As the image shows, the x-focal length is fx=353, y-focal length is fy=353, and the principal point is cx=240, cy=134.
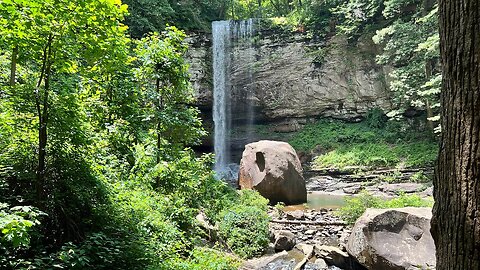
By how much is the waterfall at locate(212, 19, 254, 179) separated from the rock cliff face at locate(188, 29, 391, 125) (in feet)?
1.01

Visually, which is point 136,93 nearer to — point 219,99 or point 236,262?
point 236,262

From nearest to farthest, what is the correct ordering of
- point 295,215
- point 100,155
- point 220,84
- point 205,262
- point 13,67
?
point 13,67, point 205,262, point 100,155, point 295,215, point 220,84

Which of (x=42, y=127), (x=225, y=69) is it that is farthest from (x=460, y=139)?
(x=225, y=69)

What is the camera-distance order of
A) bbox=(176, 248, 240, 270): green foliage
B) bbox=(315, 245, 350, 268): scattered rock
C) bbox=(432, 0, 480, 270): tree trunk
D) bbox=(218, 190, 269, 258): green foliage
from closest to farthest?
bbox=(432, 0, 480, 270): tree trunk
bbox=(176, 248, 240, 270): green foliage
bbox=(315, 245, 350, 268): scattered rock
bbox=(218, 190, 269, 258): green foliage

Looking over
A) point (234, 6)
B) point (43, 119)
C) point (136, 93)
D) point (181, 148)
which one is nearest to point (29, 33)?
point (43, 119)

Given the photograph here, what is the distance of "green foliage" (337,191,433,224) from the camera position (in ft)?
27.5

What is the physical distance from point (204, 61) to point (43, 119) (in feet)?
71.0

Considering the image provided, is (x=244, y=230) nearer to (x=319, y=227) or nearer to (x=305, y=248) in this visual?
(x=305, y=248)

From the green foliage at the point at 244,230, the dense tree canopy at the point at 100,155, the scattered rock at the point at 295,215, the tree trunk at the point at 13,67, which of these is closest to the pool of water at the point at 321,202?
the scattered rock at the point at 295,215

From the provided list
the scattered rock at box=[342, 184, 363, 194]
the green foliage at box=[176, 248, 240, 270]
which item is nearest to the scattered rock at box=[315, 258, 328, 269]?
the green foliage at box=[176, 248, 240, 270]

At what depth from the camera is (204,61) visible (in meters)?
25.1

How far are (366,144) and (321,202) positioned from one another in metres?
9.18

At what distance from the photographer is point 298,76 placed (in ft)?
82.8

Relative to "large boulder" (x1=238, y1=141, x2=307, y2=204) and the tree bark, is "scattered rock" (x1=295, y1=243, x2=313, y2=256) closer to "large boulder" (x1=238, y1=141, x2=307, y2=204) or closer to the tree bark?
"large boulder" (x1=238, y1=141, x2=307, y2=204)
